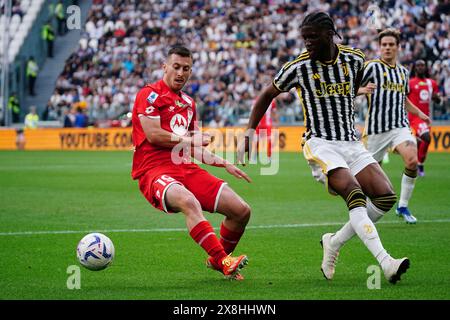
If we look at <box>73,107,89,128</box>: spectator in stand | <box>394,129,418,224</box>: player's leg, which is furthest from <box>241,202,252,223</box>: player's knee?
<box>73,107,89,128</box>: spectator in stand

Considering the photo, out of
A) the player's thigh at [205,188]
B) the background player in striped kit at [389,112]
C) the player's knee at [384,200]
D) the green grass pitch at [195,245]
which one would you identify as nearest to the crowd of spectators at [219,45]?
the green grass pitch at [195,245]

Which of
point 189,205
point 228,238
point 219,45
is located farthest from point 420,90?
point 219,45

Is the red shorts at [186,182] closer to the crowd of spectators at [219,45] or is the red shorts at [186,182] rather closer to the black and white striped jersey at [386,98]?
the black and white striped jersey at [386,98]

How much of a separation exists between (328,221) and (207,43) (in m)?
28.9

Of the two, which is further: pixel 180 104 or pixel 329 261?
pixel 180 104

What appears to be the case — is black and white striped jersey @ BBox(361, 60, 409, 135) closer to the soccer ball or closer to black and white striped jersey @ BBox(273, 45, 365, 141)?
black and white striped jersey @ BBox(273, 45, 365, 141)

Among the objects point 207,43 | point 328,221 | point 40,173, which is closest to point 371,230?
point 328,221

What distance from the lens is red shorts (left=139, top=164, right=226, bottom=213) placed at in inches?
343

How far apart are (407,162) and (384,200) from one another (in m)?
4.65

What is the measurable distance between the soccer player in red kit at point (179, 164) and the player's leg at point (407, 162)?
5.02 meters

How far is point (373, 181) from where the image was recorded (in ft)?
29.3

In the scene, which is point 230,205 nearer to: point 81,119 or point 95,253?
point 95,253

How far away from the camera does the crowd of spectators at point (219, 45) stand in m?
35.2
